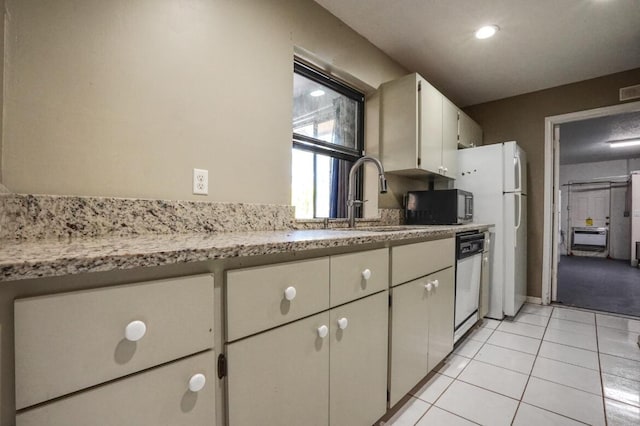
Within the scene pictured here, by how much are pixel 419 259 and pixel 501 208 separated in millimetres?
1711

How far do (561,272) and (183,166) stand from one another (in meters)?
6.20

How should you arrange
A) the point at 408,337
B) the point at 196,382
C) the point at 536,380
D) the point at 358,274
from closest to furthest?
the point at 196,382
the point at 358,274
the point at 408,337
the point at 536,380

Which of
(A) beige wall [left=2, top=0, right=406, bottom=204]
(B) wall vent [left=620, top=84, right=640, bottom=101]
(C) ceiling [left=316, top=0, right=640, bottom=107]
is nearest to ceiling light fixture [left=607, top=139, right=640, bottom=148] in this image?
(B) wall vent [left=620, top=84, right=640, bottom=101]

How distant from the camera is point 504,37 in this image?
2223mm

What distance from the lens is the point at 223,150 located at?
54.2 inches

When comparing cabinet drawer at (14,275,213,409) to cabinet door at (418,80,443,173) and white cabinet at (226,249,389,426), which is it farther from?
cabinet door at (418,80,443,173)

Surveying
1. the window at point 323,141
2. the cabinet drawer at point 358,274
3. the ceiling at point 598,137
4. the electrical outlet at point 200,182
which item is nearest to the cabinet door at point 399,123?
the window at point 323,141

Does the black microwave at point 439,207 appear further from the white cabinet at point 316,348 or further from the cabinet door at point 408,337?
the white cabinet at point 316,348

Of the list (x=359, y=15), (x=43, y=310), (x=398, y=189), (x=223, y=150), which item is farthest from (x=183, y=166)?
(x=398, y=189)

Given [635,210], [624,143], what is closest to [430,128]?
[624,143]

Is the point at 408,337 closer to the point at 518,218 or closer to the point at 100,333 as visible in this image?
the point at 100,333

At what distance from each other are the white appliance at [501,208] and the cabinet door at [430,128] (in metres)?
0.51

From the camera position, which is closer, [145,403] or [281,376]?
[145,403]

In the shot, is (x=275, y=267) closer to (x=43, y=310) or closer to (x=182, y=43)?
(x=43, y=310)
